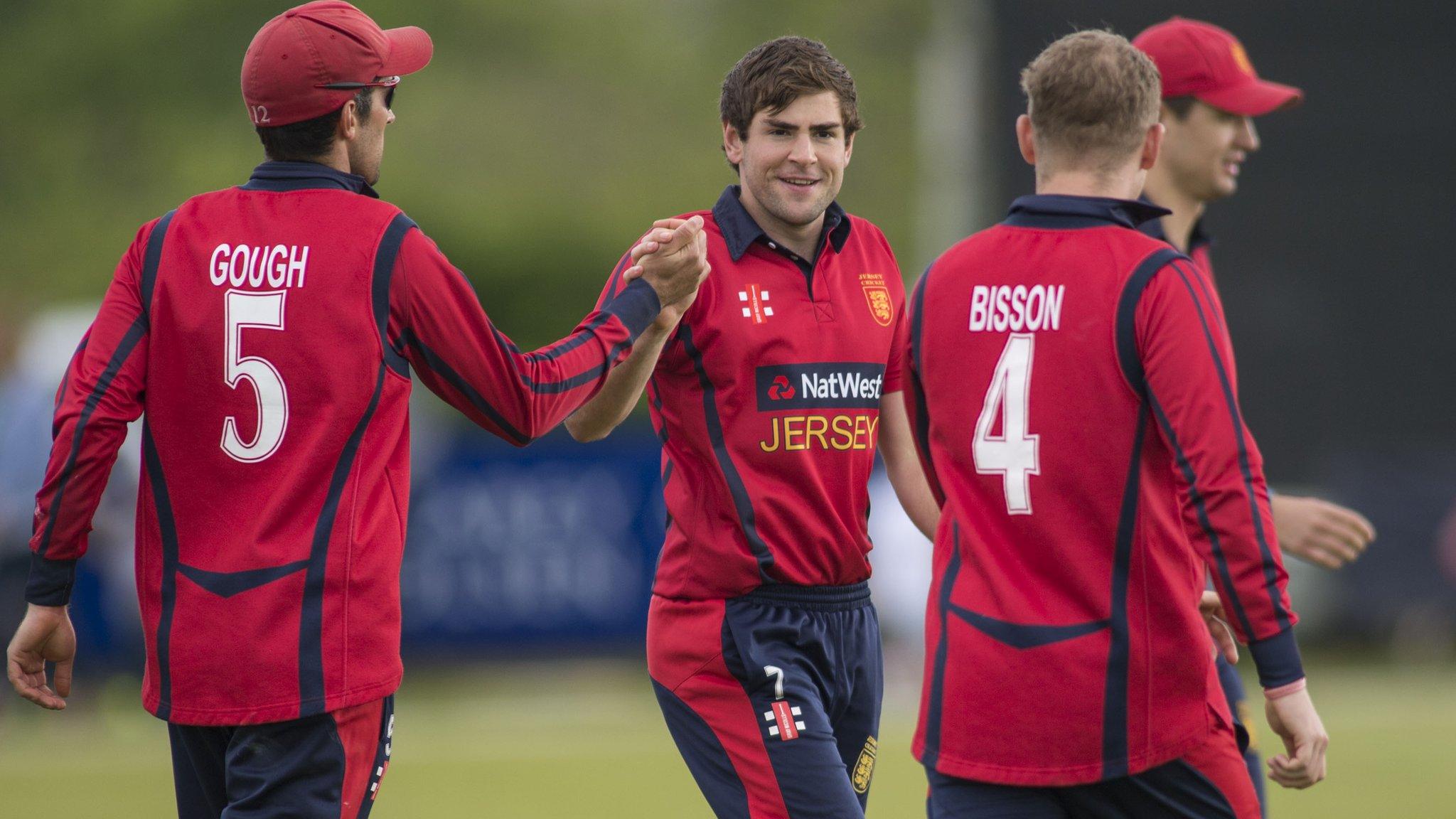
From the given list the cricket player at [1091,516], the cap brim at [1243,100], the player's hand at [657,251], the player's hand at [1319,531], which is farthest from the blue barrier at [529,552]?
the cricket player at [1091,516]

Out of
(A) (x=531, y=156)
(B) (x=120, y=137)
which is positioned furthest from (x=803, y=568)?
(A) (x=531, y=156)

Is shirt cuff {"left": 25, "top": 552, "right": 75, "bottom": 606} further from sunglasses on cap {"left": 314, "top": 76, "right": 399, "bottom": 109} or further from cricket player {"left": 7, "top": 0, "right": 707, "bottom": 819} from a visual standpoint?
sunglasses on cap {"left": 314, "top": 76, "right": 399, "bottom": 109}

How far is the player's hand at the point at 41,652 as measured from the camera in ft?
11.9

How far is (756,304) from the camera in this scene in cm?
431

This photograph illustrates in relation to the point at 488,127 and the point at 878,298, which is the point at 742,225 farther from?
the point at 488,127

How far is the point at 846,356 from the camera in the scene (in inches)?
171

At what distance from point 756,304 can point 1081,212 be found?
1065mm

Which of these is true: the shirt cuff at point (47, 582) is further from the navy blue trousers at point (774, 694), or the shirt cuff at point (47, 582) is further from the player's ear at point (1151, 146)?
the player's ear at point (1151, 146)

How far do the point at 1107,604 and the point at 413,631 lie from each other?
8.59 metres

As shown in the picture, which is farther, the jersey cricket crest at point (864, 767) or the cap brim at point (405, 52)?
the jersey cricket crest at point (864, 767)

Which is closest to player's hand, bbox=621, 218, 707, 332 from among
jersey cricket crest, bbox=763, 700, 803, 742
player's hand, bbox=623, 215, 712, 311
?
player's hand, bbox=623, 215, 712, 311

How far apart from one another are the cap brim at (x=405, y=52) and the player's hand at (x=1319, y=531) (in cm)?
230

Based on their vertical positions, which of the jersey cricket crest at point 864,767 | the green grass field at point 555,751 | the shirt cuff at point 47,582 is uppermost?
the shirt cuff at point 47,582

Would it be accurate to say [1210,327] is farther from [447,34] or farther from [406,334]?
[447,34]
